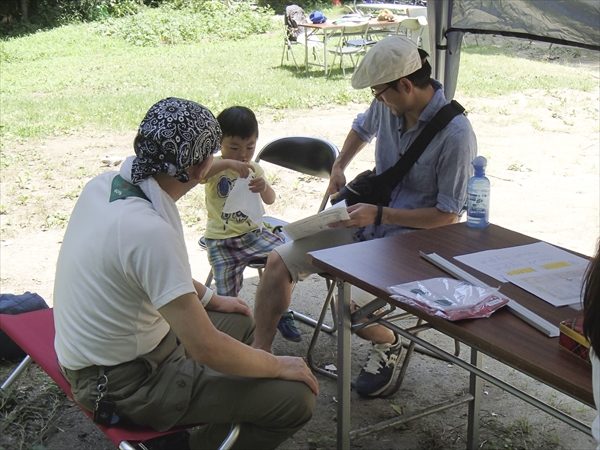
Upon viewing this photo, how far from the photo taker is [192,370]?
2.10 m

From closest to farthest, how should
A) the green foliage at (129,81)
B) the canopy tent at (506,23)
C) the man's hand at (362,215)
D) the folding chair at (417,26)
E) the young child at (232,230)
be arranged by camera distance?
the man's hand at (362,215) → the canopy tent at (506,23) → the young child at (232,230) → the green foliage at (129,81) → the folding chair at (417,26)

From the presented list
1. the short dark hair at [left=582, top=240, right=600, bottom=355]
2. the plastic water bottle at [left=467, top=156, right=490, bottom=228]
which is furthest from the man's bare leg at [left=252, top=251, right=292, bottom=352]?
the short dark hair at [left=582, top=240, right=600, bottom=355]

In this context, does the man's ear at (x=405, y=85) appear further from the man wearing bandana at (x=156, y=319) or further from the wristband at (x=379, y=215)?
the man wearing bandana at (x=156, y=319)

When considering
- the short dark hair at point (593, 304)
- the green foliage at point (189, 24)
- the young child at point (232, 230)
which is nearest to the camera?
the short dark hair at point (593, 304)

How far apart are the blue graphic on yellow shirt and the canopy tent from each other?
4.13 feet

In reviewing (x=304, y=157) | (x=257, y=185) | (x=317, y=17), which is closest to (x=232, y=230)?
(x=257, y=185)

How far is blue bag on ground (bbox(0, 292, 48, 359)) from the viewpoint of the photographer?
3.38 metres

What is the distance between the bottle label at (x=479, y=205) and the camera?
259 centimetres

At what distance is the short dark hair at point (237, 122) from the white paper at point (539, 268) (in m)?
1.46

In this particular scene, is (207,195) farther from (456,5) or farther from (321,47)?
(321,47)

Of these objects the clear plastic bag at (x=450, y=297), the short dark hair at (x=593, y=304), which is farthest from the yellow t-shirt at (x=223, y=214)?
the short dark hair at (x=593, y=304)

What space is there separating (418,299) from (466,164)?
42.8 inches

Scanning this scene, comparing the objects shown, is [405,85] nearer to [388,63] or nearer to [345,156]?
[388,63]

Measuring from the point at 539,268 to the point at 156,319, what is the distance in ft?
3.92
